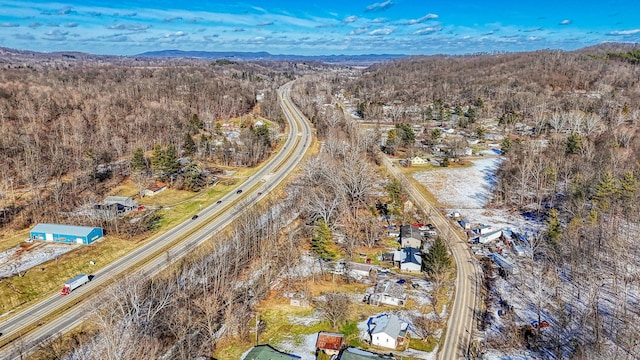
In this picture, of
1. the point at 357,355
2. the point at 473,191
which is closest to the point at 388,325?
the point at 357,355

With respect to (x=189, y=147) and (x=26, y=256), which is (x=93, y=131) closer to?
(x=189, y=147)

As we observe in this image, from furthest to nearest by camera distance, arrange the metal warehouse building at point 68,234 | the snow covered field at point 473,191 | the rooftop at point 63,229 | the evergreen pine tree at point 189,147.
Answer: the evergreen pine tree at point 189,147, the snow covered field at point 473,191, the rooftop at point 63,229, the metal warehouse building at point 68,234

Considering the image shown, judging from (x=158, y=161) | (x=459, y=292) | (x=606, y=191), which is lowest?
(x=459, y=292)

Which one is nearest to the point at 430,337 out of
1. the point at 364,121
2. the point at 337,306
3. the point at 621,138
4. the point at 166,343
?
the point at 337,306

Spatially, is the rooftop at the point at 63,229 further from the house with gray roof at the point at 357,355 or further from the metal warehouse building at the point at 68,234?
the house with gray roof at the point at 357,355

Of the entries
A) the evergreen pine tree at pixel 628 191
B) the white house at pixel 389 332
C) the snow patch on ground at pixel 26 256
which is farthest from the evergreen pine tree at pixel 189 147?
the evergreen pine tree at pixel 628 191

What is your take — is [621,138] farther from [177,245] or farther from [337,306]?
[177,245]
